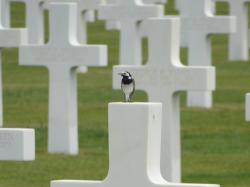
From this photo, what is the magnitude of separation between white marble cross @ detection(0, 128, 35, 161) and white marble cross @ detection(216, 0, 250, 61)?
16.4 metres

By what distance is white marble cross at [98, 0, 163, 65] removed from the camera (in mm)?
24281

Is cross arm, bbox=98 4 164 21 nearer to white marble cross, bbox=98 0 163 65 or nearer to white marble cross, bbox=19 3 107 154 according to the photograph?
white marble cross, bbox=98 0 163 65

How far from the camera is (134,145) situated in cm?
1069

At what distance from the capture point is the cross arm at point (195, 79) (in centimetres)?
1459

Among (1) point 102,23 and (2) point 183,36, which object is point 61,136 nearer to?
(2) point 183,36

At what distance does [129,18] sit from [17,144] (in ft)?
43.7

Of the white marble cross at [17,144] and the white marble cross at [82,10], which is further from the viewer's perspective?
the white marble cross at [82,10]

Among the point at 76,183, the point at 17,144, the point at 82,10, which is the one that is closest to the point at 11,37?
the point at 17,144

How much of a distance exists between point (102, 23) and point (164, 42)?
2034 cm

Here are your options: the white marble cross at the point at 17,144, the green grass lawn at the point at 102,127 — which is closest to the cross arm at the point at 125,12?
the green grass lawn at the point at 102,127

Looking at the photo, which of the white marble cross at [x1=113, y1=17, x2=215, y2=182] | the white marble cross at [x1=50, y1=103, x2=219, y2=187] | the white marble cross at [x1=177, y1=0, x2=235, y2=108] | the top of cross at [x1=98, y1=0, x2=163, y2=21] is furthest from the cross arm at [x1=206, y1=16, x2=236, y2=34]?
the white marble cross at [x1=50, y1=103, x2=219, y2=187]

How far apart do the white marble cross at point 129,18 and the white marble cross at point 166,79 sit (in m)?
8.78

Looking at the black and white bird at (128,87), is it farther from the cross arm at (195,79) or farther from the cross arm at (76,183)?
the cross arm at (195,79)

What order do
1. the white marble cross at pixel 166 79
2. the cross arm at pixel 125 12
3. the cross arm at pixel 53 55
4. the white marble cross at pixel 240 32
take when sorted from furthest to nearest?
1. the white marble cross at pixel 240 32
2. the cross arm at pixel 125 12
3. the cross arm at pixel 53 55
4. the white marble cross at pixel 166 79
